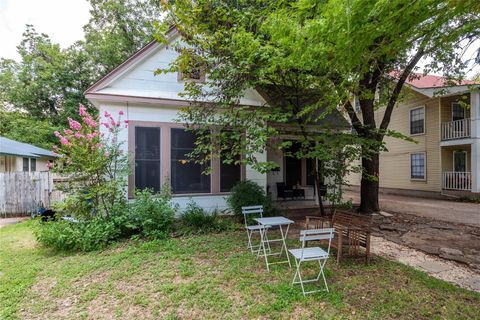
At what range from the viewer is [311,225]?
7.68m

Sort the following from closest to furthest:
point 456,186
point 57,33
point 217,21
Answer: point 217,21
point 456,186
point 57,33

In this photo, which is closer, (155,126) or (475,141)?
(155,126)

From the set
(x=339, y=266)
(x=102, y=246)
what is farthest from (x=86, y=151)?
(x=339, y=266)

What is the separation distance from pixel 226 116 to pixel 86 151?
11.2ft

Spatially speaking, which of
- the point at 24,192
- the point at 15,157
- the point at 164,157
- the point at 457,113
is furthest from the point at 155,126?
the point at 457,113

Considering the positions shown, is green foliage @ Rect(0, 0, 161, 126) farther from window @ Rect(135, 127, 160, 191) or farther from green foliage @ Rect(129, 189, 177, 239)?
green foliage @ Rect(129, 189, 177, 239)

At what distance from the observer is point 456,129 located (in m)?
14.5

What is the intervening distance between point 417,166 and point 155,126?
54.9ft

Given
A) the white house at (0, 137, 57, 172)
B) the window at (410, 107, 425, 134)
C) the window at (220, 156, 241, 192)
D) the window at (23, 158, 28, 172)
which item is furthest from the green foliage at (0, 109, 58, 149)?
the window at (410, 107, 425, 134)

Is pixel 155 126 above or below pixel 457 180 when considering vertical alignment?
above

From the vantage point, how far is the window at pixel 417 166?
16289 millimetres

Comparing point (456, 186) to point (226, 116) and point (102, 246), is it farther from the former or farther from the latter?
point (102, 246)

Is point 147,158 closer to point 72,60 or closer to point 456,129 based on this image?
point 456,129

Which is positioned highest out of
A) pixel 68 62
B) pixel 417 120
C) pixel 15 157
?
pixel 68 62
